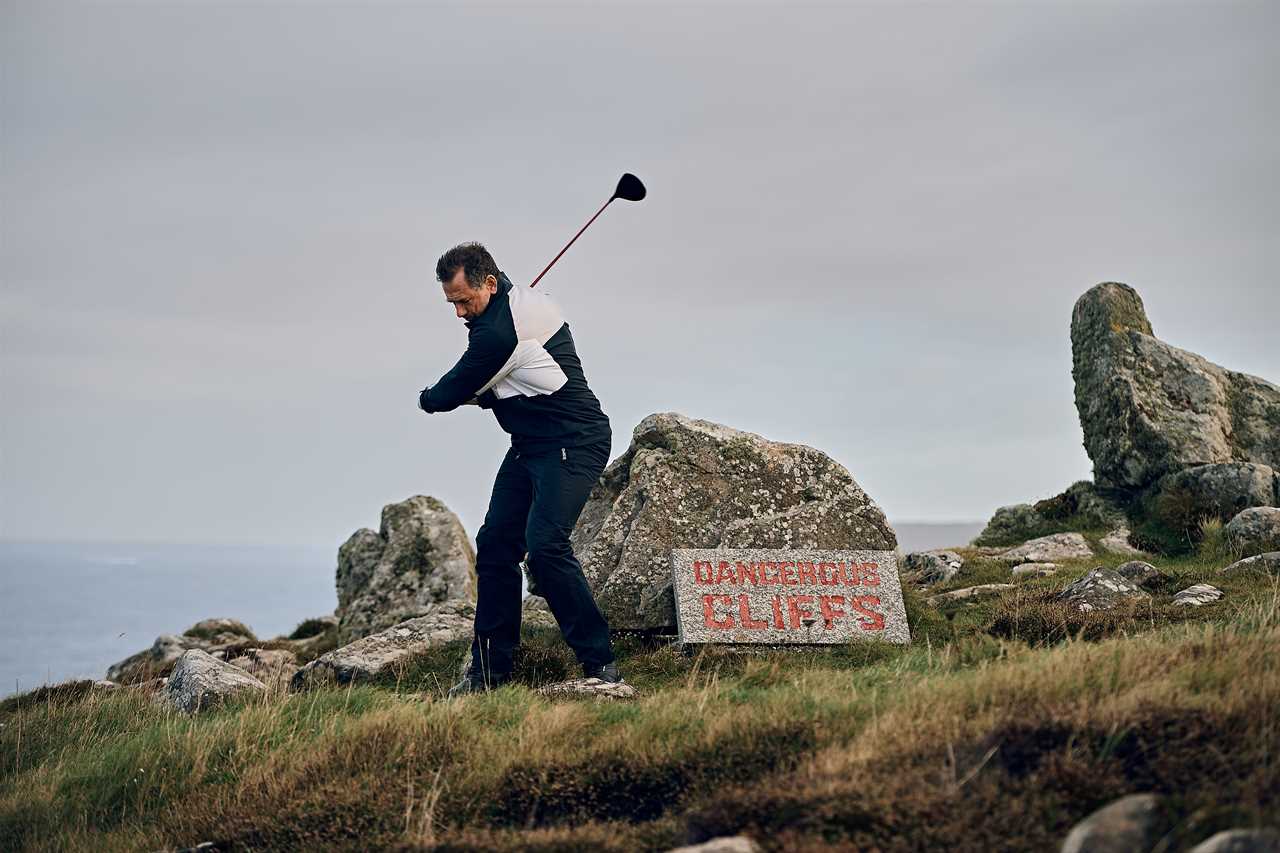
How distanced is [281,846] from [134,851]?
49.1 inches

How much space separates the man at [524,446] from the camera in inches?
397

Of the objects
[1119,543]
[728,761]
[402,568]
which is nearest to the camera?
[728,761]

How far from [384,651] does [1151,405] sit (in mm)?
13497

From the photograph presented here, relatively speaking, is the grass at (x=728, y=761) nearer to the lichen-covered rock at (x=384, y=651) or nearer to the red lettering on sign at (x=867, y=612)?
the red lettering on sign at (x=867, y=612)

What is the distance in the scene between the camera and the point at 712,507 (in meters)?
13.3

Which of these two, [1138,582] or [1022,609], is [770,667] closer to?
[1022,609]

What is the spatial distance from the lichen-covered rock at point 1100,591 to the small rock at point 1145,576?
26 centimetres

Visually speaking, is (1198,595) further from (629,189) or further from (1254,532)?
(629,189)

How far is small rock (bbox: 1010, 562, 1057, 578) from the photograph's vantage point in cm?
1530

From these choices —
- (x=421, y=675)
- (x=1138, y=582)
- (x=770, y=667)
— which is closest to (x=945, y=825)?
(x=770, y=667)

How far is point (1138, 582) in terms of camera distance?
13.5m

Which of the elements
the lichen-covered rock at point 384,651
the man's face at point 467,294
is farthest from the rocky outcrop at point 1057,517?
the man's face at point 467,294

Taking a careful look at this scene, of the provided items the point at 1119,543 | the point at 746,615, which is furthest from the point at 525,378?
the point at 1119,543

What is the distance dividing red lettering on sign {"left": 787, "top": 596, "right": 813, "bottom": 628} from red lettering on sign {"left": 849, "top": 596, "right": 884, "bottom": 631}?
0.50 meters
